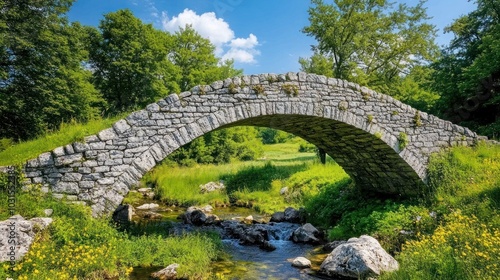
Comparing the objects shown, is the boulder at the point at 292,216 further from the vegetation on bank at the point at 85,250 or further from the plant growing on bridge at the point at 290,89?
the plant growing on bridge at the point at 290,89

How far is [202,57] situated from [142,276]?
91.2 ft

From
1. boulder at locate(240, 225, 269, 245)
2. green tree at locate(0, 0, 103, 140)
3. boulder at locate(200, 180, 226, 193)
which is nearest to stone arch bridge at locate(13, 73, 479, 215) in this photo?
boulder at locate(240, 225, 269, 245)

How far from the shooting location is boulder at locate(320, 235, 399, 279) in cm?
681

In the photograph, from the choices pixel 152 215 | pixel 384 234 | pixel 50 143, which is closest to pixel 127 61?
pixel 152 215

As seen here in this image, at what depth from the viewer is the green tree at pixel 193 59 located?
31.3 m

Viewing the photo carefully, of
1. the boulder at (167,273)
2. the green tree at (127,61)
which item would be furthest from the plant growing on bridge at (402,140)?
the green tree at (127,61)

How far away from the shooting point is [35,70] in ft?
56.3

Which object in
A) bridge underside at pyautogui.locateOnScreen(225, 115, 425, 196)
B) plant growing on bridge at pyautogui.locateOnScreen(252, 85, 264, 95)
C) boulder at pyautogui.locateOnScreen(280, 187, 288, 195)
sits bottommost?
boulder at pyautogui.locateOnScreen(280, 187, 288, 195)

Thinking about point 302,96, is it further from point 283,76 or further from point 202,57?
point 202,57

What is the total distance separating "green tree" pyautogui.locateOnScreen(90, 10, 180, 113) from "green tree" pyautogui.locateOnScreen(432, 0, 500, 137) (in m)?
17.8

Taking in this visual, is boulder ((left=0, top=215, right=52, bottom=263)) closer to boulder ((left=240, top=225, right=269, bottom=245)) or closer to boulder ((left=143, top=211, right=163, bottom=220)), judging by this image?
boulder ((left=240, top=225, right=269, bottom=245))

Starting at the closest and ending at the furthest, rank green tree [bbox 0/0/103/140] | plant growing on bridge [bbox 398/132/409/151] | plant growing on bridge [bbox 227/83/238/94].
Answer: plant growing on bridge [bbox 227/83/238/94] < plant growing on bridge [bbox 398/132/409/151] < green tree [bbox 0/0/103/140]

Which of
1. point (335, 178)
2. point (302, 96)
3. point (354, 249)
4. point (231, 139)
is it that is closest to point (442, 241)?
point (354, 249)

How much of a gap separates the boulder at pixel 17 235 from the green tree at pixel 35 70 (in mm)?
11545
